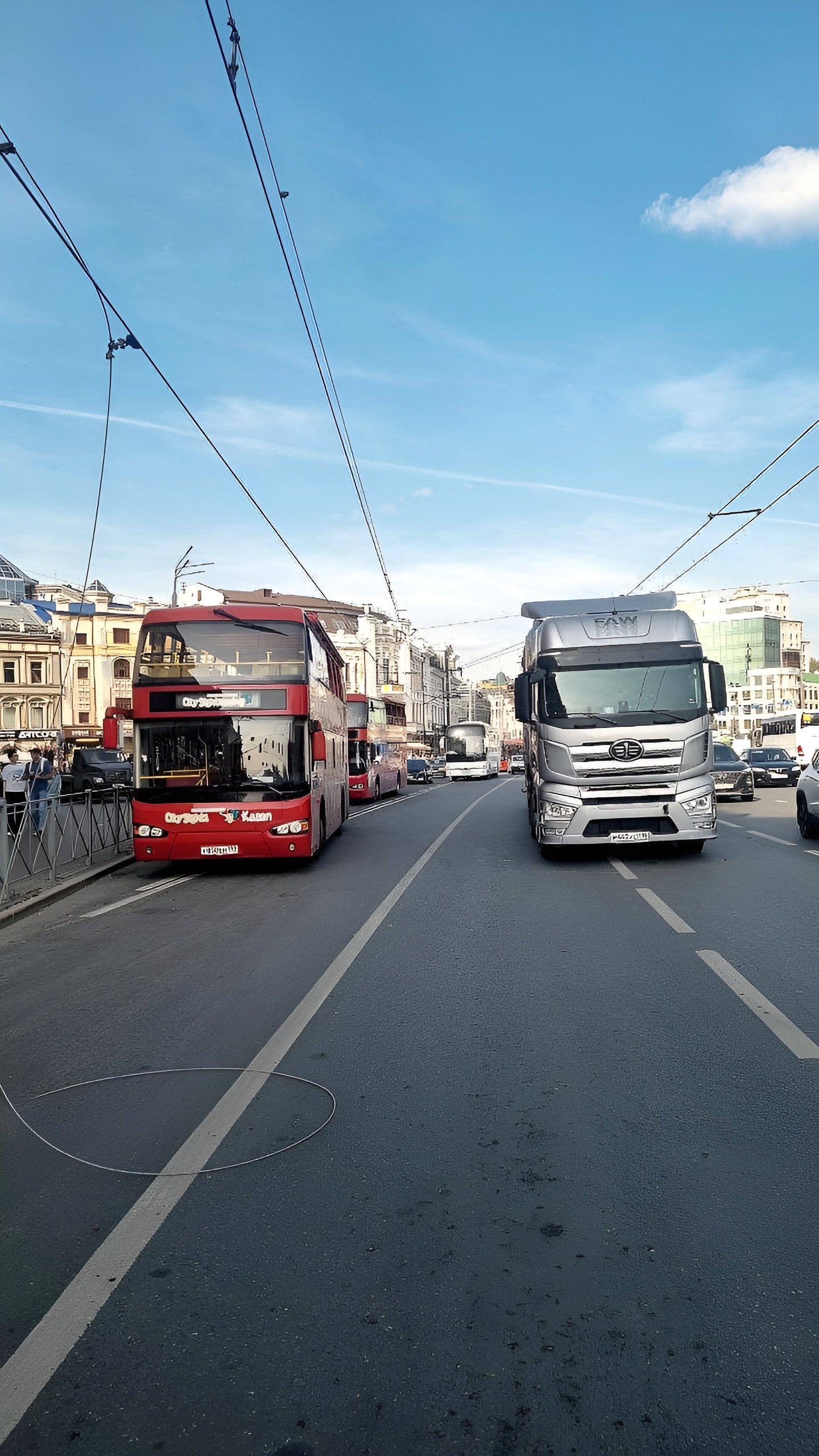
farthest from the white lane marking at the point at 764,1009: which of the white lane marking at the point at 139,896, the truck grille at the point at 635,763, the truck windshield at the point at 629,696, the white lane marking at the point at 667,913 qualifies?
the white lane marking at the point at 139,896

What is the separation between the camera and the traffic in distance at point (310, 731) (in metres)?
13.4

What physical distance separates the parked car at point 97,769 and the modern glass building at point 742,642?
331 feet

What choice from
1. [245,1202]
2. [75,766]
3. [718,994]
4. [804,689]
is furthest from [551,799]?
[804,689]

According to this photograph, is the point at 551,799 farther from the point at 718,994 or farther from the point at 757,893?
the point at 718,994

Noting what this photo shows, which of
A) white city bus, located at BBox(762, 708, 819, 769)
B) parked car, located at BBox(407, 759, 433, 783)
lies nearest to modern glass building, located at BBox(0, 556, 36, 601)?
parked car, located at BBox(407, 759, 433, 783)

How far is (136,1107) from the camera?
4.73 metres

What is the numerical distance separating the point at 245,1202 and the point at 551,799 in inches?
404

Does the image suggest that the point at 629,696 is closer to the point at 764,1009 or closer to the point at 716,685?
the point at 716,685

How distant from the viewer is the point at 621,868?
1329cm

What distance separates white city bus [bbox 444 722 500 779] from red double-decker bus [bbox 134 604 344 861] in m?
46.5

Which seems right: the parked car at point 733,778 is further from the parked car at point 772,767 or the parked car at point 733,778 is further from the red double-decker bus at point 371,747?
the red double-decker bus at point 371,747

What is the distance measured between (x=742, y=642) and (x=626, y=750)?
123303mm

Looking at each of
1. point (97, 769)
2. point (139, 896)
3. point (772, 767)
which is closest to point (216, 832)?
point (139, 896)

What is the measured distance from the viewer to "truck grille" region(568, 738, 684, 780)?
13.3m
